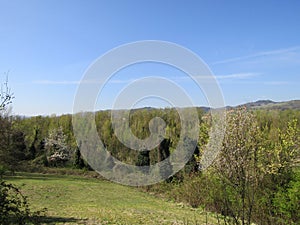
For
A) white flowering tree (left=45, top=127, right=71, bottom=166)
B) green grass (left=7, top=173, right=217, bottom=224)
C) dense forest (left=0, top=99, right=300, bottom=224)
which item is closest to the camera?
dense forest (left=0, top=99, right=300, bottom=224)

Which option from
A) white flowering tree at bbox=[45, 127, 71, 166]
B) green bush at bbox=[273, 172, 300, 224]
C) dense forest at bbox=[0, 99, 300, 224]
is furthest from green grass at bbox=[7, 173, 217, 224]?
white flowering tree at bbox=[45, 127, 71, 166]

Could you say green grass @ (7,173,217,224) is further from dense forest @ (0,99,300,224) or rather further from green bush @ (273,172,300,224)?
green bush @ (273,172,300,224)

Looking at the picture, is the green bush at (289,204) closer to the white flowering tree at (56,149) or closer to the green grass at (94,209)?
the green grass at (94,209)

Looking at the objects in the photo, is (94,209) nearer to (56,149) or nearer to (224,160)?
(224,160)

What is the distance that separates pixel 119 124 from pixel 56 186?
1344 centimetres

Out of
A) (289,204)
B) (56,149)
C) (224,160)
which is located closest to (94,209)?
(289,204)

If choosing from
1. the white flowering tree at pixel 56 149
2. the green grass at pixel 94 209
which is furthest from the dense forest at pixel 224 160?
the green grass at pixel 94 209

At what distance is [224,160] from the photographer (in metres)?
5.62

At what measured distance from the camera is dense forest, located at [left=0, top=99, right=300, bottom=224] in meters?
5.00

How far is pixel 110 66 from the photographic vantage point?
1163cm

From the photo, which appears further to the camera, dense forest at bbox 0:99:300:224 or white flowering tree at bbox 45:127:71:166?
white flowering tree at bbox 45:127:71:166

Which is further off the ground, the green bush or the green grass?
the green bush

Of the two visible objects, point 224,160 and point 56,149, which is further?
point 56,149

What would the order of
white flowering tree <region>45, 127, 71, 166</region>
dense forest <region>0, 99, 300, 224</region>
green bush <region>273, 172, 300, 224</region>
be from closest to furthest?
dense forest <region>0, 99, 300, 224</region> → green bush <region>273, 172, 300, 224</region> → white flowering tree <region>45, 127, 71, 166</region>
